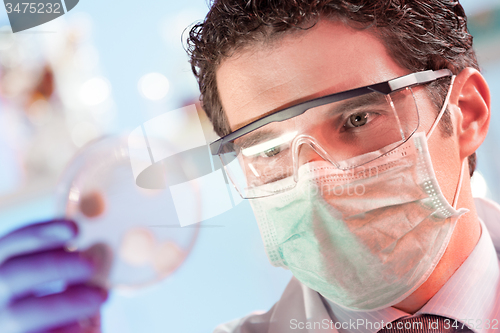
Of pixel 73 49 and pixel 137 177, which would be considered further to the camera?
pixel 73 49

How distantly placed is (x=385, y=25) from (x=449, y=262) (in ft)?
2.60

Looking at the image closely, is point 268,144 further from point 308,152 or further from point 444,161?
point 444,161

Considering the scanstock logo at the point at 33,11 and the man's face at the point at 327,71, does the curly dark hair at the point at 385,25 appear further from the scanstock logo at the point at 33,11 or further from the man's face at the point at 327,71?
the scanstock logo at the point at 33,11

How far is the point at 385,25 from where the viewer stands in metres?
1.11

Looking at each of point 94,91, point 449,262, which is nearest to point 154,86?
point 94,91

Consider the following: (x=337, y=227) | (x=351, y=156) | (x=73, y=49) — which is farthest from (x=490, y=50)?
(x=73, y=49)

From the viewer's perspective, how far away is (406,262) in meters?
0.99

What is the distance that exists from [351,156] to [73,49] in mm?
1439

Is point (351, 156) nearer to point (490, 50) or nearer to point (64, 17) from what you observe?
point (490, 50)

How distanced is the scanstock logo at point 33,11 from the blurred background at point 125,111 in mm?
27

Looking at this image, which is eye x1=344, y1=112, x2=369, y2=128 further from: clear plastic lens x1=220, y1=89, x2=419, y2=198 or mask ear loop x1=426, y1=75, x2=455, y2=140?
mask ear loop x1=426, y1=75, x2=455, y2=140

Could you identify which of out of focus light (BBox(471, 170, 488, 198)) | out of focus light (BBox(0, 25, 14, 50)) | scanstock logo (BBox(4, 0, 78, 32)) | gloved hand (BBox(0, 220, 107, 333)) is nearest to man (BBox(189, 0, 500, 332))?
out of focus light (BBox(471, 170, 488, 198))

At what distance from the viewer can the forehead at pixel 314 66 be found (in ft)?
3.43

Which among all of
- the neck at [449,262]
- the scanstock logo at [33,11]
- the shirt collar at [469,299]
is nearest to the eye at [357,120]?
the neck at [449,262]
